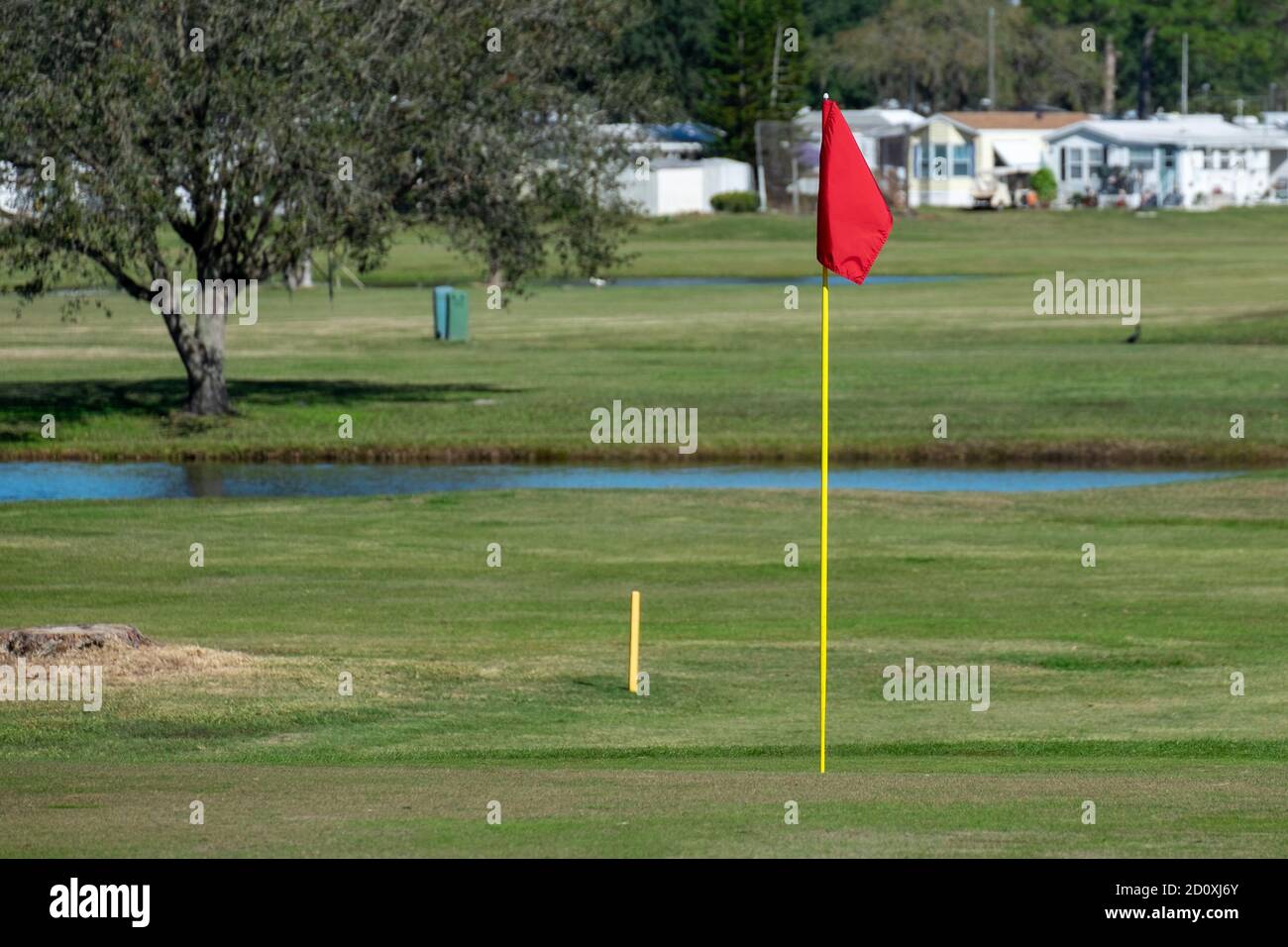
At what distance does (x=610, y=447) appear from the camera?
3766cm

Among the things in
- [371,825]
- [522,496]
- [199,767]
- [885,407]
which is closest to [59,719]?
[199,767]

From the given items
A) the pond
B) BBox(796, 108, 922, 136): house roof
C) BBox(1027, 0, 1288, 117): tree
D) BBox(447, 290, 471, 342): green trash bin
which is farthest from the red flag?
BBox(1027, 0, 1288, 117): tree

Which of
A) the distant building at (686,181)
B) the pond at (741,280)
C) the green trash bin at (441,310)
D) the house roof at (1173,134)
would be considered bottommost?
the green trash bin at (441,310)

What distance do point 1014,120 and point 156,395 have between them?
100709 millimetres

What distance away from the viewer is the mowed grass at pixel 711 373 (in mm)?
37656

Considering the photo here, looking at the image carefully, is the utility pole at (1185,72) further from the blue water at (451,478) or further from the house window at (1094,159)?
Result: the blue water at (451,478)

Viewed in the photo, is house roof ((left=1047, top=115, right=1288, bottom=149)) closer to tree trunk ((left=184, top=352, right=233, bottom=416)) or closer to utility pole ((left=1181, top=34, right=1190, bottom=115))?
utility pole ((left=1181, top=34, right=1190, bottom=115))

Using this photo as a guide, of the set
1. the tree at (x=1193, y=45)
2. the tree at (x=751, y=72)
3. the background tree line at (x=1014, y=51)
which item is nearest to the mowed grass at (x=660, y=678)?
the tree at (x=751, y=72)

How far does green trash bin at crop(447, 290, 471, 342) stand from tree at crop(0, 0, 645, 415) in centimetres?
1485

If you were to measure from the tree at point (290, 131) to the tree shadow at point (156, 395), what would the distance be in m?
2.47

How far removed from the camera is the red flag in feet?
43.3

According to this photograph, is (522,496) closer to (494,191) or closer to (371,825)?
(494,191)

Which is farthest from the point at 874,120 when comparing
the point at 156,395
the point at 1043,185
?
the point at 156,395

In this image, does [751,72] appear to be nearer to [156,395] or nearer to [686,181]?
[686,181]
